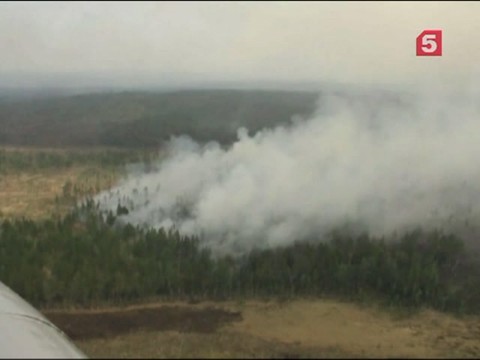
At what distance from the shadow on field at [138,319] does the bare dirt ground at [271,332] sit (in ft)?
0.08

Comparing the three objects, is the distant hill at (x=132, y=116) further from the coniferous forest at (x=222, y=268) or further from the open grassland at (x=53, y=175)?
the coniferous forest at (x=222, y=268)

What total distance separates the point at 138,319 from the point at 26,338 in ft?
17.5

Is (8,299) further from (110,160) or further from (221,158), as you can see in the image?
(221,158)

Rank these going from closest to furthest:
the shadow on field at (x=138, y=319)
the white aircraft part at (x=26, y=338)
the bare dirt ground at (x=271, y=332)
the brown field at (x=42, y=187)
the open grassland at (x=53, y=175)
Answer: the white aircraft part at (x=26, y=338) → the bare dirt ground at (x=271, y=332) → the shadow on field at (x=138, y=319) → the brown field at (x=42, y=187) → the open grassland at (x=53, y=175)

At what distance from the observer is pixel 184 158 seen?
108 feet

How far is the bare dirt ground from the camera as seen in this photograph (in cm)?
652

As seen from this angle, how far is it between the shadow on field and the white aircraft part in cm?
117

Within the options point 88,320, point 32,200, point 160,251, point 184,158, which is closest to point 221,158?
point 184,158

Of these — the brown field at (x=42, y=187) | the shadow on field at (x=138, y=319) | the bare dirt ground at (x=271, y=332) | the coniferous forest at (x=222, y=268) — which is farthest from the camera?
the brown field at (x=42, y=187)

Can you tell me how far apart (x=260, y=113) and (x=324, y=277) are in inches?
536

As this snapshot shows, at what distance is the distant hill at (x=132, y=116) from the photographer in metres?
26.7

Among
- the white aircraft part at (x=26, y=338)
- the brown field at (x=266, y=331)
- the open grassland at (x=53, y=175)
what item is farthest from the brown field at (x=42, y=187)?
the white aircraft part at (x=26, y=338)

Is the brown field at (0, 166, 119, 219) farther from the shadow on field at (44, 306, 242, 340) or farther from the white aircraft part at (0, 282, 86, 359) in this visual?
the white aircraft part at (0, 282, 86, 359)

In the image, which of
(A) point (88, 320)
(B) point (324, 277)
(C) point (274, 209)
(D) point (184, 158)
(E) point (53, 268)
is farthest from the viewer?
(D) point (184, 158)
